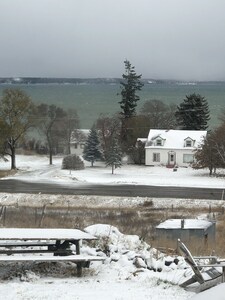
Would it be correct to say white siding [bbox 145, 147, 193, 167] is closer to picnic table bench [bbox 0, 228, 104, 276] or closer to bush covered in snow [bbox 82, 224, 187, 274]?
bush covered in snow [bbox 82, 224, 187, 274]

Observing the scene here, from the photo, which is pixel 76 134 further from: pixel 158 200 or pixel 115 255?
pixel 115 255

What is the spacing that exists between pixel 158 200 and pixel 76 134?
30777mm

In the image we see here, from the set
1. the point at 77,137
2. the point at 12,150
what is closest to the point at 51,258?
the point at 12,150

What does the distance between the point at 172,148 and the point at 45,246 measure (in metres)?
48.4

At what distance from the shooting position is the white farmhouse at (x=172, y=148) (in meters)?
58.0

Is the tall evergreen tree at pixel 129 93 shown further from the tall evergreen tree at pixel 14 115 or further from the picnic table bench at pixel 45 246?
the picnic table bench at pixel 45 246

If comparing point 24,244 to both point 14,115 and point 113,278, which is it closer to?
point 113,278

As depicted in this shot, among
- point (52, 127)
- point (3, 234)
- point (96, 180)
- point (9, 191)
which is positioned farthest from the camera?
point (52, 127)

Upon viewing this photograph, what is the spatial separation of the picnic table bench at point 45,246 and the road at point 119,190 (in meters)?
29.9

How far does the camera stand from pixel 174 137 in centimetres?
6009

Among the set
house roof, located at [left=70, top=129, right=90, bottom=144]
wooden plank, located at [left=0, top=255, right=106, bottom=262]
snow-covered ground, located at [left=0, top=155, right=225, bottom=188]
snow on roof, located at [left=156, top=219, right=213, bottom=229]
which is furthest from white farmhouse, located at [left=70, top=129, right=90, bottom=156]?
wooden plank, located at [left=0, top=255, right=106, bottom=262]

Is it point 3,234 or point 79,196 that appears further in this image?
point 79,196

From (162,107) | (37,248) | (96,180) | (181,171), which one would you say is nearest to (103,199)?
(96,180)

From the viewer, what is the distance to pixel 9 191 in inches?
1631
